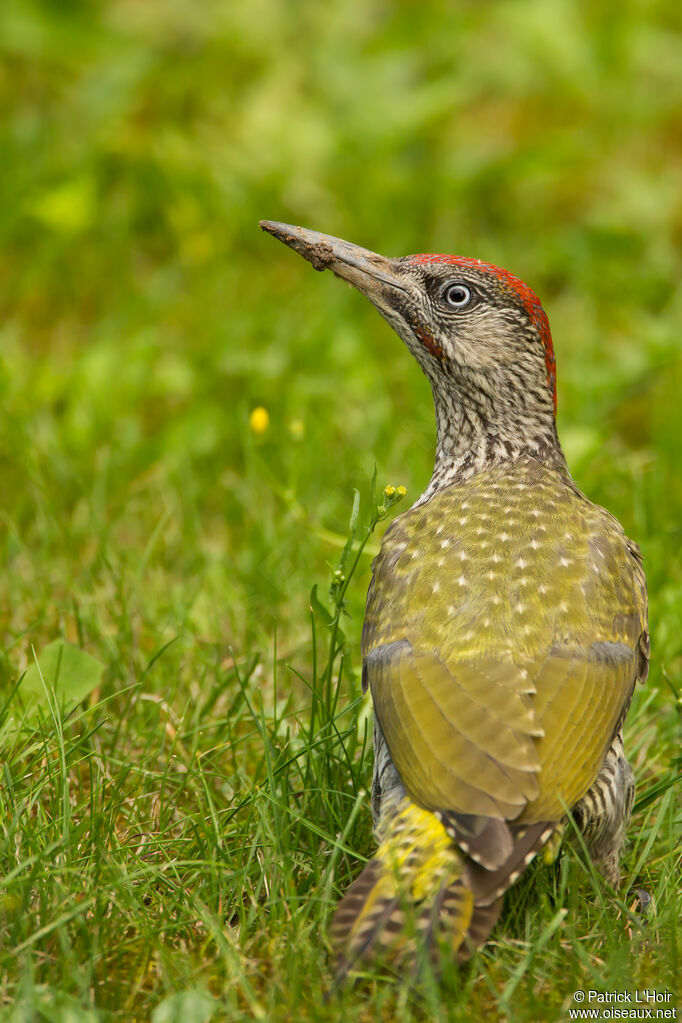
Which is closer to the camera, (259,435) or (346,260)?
(346,260)

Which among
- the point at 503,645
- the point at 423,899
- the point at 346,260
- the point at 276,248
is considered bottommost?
the point at 423,899

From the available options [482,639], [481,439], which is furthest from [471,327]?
[482,639]

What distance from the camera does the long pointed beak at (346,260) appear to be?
159 inches

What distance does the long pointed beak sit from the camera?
4043 millimetres

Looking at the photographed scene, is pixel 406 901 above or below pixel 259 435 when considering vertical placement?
below

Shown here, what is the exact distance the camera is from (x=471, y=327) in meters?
4.06

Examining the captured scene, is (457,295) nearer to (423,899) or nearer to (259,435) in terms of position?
(259,435)

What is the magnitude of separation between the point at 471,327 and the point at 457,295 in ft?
0.35

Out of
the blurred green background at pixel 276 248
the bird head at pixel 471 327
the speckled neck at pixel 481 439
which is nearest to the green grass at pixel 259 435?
the blurred green background at pixel 276 248

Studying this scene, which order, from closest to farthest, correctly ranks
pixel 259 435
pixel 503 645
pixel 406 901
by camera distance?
pixel 406 901 → pixel 503 645 → pixel 259 435

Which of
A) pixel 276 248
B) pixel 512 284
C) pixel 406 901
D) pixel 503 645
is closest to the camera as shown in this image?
pixel 406 901

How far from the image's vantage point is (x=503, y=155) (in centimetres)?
770

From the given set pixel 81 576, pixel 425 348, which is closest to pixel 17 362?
pixel 81 576

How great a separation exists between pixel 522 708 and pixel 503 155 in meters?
5.28
